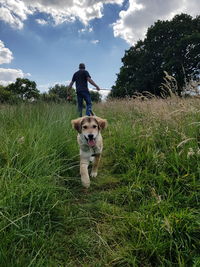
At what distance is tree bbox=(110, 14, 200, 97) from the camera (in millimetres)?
24266

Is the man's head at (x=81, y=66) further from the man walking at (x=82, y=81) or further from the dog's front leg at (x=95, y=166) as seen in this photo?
the dog's front leg at (x=95, y=166)

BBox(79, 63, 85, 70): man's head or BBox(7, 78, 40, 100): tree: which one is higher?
BBox(79, 63, 85, 70): man's head

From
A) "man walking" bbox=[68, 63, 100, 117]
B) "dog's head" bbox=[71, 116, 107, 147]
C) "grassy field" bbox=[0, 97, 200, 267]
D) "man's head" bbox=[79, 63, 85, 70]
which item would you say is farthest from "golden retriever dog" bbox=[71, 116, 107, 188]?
"man's head" bbox=[79, 63, 85, 70]

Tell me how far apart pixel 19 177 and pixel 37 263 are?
0.73 metres

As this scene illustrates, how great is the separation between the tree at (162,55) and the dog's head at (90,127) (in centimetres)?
2151

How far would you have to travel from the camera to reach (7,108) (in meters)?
3.33

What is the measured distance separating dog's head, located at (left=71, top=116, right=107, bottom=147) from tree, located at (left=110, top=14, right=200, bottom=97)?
21.5m

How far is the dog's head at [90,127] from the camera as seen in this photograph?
2.79 m

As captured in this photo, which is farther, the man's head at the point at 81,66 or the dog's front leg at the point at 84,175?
the man's head at the point at 81,66

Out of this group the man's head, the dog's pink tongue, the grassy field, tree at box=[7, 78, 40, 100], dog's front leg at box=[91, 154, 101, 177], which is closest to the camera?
the grassy field

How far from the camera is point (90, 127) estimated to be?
9.61ft

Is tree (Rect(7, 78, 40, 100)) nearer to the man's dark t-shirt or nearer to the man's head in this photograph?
the man's dark t-shirt

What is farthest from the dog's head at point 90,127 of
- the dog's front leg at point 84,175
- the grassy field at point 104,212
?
the grassy field at point 104,212

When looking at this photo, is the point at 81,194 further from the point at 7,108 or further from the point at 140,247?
the point at 7,108
